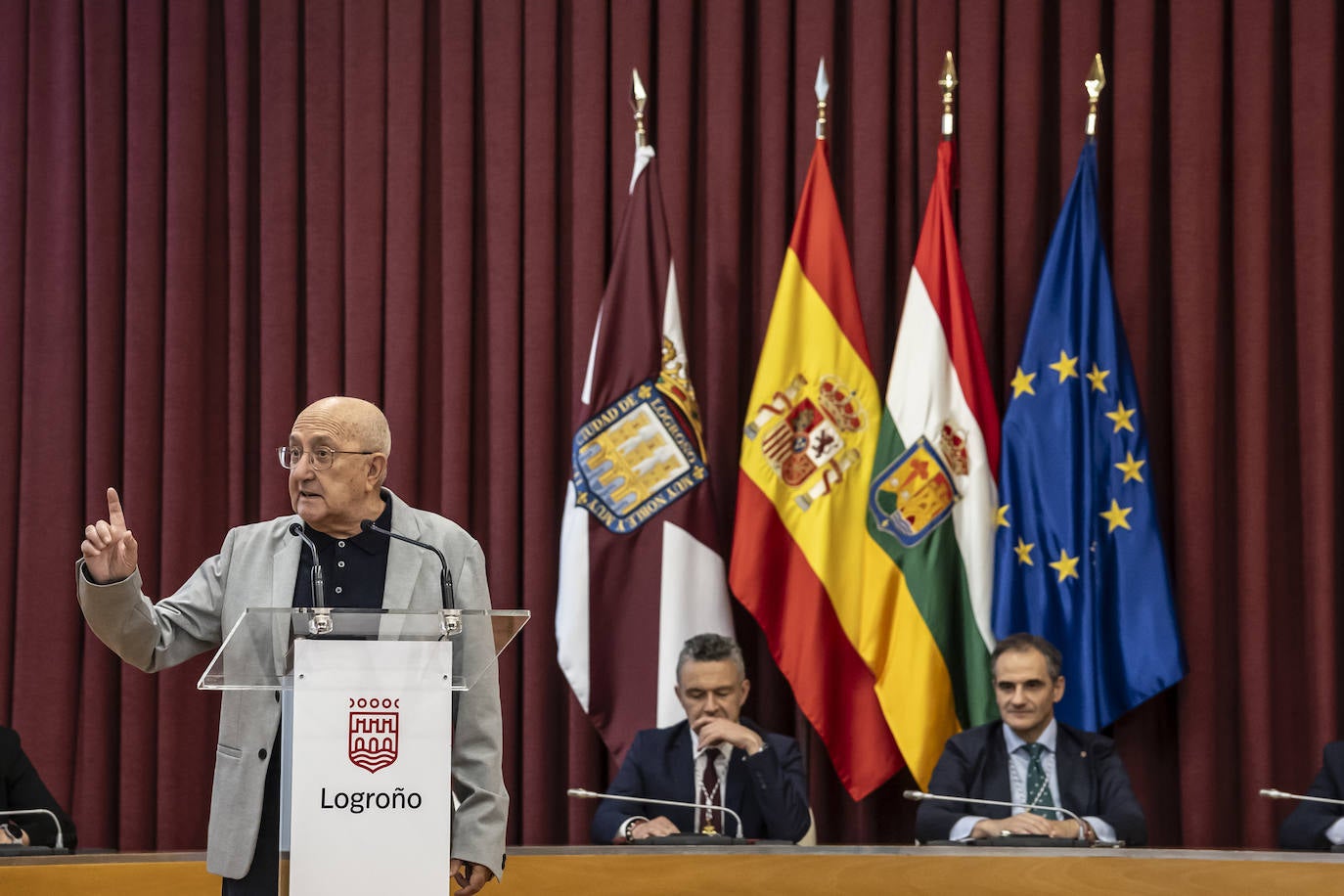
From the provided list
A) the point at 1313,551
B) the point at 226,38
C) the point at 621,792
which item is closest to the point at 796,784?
the point at 621,792

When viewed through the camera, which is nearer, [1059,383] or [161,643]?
[161,643]

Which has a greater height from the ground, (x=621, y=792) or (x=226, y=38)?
(x=226, y=38)

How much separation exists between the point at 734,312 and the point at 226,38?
2041mm

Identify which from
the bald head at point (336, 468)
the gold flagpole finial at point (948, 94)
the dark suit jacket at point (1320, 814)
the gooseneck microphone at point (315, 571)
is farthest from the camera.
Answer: the gold flagpole finial at point (948, 94)

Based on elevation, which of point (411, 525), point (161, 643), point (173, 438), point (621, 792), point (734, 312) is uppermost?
point (734, 312)

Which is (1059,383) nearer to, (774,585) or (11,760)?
(774,585)

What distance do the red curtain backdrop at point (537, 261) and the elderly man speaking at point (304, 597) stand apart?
2.60 metres

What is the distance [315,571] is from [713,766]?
92.3 inches

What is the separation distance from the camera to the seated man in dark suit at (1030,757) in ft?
14.3

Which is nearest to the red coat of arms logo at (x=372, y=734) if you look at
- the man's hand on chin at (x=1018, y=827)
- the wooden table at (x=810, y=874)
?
the wooden table at (x=810, y=874)

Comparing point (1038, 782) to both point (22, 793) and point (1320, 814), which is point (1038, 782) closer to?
point (1320, 814)

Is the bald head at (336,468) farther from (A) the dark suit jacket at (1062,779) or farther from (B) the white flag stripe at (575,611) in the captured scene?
(B) the white flag stripe at (575,611)

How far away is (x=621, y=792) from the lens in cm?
455

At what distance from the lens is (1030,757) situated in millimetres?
4445
